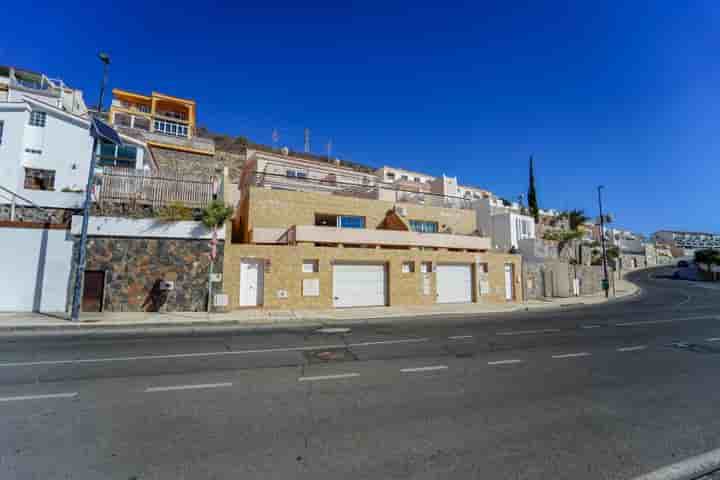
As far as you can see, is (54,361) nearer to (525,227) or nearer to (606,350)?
(606,350)

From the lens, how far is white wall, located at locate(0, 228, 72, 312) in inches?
541

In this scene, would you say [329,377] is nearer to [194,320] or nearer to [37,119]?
[194,320]

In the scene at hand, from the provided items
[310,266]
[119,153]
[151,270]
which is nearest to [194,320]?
Answer: [151,270]

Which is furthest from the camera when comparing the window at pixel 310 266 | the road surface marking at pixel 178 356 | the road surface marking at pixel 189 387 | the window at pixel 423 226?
the window at pixel 423 226

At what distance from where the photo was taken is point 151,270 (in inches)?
592

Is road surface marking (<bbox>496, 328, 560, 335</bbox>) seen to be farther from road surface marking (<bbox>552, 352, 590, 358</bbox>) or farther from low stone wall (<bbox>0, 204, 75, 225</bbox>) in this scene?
low stone wall (<bbox>0, 204, 75, 225</bbox>)

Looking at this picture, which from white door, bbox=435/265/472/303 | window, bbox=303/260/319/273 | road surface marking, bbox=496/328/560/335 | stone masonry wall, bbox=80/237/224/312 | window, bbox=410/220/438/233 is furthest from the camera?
window, bbox=410/220/438/233

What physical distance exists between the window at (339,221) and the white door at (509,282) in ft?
38.6

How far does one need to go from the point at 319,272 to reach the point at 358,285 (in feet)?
8.39

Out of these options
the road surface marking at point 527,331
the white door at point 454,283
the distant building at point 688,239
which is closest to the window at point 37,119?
the white door at point 454,283

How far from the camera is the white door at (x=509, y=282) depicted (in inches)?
965

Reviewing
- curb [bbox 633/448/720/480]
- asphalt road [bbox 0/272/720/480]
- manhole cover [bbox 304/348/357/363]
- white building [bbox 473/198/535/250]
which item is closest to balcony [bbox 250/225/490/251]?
asphalt road [bbox 0/272/720/480]

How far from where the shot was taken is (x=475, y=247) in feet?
74.8

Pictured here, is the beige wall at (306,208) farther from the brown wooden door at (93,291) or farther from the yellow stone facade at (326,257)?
the brown wooden door at (93,291)
